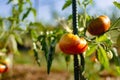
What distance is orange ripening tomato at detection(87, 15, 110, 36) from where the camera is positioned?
1.58m

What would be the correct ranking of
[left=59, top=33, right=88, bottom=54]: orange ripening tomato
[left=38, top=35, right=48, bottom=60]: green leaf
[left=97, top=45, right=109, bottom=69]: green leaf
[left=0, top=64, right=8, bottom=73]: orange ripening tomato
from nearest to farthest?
1. [left=59, top=33, right=88, bottom=54]: orange ripening tomato
2. [left=97, top=45, right=109, bottom=69]: green leaf
3. [left=38, top=35, right=48, bottom=60]: green leaf
4. [left=0, top=64, right=8, bottom=73]: orange ripening tomato

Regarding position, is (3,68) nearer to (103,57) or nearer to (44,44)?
(44,44)

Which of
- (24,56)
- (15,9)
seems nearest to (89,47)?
(15,9)

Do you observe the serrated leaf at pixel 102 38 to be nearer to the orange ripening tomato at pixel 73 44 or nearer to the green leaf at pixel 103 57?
the green leaf at pixel 103 57

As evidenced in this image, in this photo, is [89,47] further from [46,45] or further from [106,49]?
[46,45]

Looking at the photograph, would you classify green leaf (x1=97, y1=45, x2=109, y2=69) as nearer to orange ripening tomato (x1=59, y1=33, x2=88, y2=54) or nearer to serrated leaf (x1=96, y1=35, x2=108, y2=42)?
serrated leaf (x1=96, y1=35, x2=108, y2=42)

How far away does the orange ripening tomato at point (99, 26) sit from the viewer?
158cm

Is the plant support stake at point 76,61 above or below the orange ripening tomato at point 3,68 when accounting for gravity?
above

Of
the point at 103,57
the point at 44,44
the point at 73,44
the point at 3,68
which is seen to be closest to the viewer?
the point at 73,44

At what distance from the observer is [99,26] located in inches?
62.3

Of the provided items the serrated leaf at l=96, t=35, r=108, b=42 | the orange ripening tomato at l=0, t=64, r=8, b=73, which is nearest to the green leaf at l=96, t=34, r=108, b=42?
the serrated leaf at l=96, t=35, r=108, b=42

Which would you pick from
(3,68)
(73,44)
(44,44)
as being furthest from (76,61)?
(3,68)

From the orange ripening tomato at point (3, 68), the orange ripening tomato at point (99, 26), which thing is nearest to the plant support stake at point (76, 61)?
the orange ripening tomato at point (99, 26)

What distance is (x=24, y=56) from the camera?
20438 millimetres
